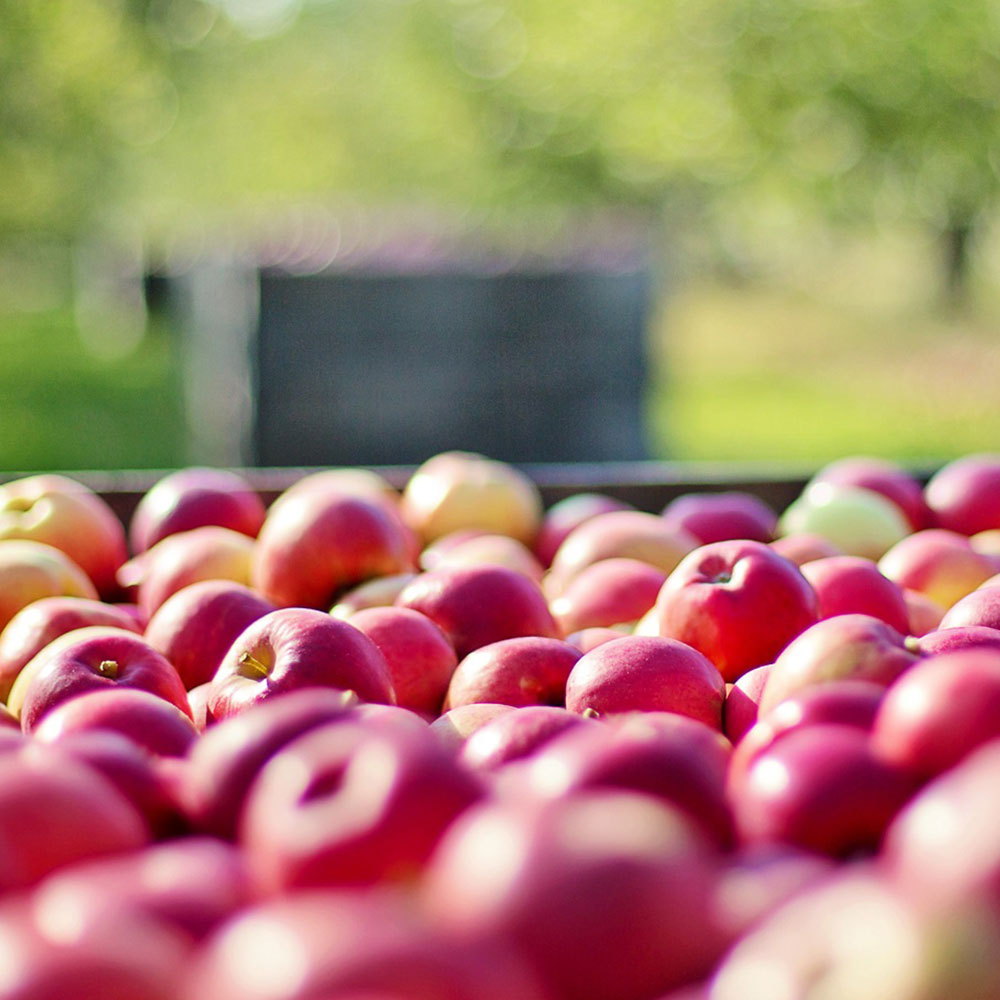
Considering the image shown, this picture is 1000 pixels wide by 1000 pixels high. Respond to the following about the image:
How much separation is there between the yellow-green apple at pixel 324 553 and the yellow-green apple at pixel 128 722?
1.04 metres

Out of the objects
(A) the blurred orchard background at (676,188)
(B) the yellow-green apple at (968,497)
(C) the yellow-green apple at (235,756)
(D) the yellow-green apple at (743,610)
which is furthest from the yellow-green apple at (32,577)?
(A) the blurred orchard background at (676,188)

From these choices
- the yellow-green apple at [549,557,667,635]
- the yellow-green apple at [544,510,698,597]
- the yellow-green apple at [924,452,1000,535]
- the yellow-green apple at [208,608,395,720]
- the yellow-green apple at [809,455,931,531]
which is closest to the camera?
the yellow-green apple at [208,608,395,720]

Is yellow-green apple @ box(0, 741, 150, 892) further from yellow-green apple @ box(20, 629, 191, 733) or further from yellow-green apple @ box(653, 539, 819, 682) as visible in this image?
yellow-green apple @ box(653, 539, 819, 682)

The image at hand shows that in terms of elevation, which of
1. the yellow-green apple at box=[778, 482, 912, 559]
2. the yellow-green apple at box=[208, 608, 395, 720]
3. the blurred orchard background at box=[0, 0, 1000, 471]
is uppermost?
the blurred orchard background at box=[0, 0, 1000, 471]

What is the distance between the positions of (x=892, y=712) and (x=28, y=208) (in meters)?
24.9

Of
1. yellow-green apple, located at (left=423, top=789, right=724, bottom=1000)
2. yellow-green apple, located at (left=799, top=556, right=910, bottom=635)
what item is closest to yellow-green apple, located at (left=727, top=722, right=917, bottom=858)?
yellow-green apple, located at (left=423, top=789, right=724, bottom=1000)

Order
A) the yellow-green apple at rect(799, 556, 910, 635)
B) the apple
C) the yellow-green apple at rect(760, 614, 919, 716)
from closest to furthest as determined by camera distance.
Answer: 1. the yellow-green apple at rect(760, 614, 919, 716)
2. the apple
3. the yellow-green apple at rect(799, 556, 910, 635)

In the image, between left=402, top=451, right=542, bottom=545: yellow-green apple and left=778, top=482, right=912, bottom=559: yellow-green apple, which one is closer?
left=778, top=482, right=912, bottom=559: yellow-green apple

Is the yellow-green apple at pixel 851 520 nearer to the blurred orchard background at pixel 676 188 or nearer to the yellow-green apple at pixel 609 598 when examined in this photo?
the yellow-green apple at pixel 609 598

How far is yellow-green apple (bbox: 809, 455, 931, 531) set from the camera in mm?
3150

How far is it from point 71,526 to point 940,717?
6.99 feet

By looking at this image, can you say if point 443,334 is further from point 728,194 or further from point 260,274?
point 728,194

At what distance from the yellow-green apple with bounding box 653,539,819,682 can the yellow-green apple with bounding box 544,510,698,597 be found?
632 mm

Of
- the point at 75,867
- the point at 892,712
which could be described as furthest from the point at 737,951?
the point at 75,867
